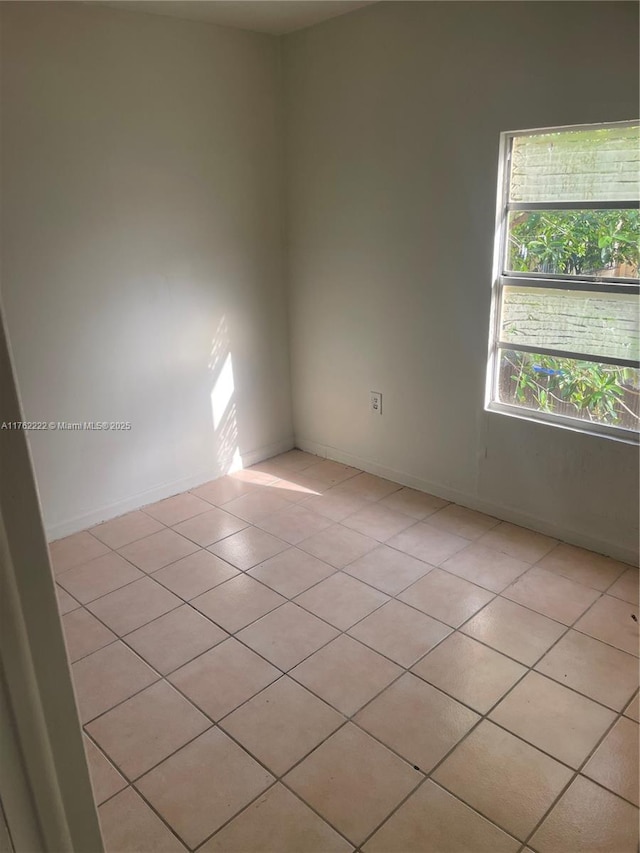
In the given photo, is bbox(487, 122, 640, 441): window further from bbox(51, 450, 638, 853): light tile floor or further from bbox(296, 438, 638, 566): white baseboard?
bbox(51, 450, 638, 853): light tile floor

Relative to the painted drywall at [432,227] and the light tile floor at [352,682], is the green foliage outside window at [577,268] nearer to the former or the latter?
the painted drywall at [432,227]

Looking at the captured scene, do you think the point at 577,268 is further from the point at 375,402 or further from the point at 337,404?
the point at 337,404

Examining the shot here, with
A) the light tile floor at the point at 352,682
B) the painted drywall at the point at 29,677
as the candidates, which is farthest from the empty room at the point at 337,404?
the painted drywall at the point at 29,677

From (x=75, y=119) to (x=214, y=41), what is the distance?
87 centimetres

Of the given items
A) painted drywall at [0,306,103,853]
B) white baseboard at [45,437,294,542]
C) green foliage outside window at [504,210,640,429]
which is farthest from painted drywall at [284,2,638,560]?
painted drywall at [0,306,103,853]

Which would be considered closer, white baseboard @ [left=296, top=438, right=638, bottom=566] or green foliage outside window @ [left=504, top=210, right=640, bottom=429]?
green foliage outside window @ [left=504, top=210, right=640, bottom=429]

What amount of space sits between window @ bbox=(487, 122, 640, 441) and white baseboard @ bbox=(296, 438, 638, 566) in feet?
1.60

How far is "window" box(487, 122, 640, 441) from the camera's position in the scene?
99.3 inches

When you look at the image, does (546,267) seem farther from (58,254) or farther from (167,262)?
(58,254)

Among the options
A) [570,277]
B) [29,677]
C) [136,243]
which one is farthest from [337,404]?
[29,677]

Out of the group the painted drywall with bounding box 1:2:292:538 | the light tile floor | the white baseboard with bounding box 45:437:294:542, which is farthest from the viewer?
the white baseboard with bounding box 45:437:294:542

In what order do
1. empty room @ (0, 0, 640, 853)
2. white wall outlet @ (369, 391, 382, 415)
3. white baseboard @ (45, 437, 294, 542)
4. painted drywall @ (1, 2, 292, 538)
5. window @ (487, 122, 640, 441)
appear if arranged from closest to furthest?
empty room @ (0, 0, 640, 853) → window @ (487, 122, 640, 441) → painted drywall @ (1, 2, 292, 538) → white baseboard @ (45, 437, 294, 542) → white wall outlet @ (369, 391, 382, 415)

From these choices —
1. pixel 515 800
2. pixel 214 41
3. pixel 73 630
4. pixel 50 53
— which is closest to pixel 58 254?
pixel 50 53

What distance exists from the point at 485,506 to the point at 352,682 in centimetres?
138
